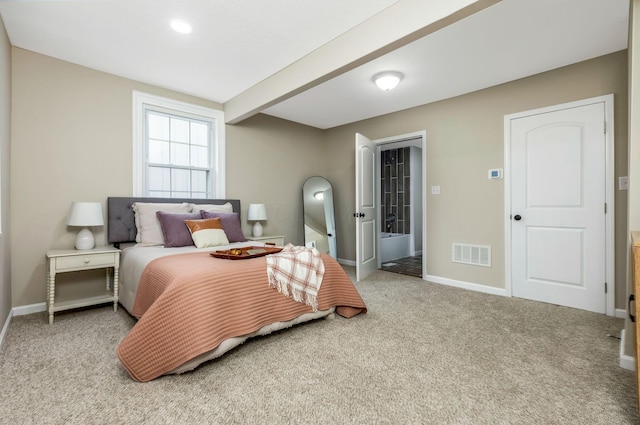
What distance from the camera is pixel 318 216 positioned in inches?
200

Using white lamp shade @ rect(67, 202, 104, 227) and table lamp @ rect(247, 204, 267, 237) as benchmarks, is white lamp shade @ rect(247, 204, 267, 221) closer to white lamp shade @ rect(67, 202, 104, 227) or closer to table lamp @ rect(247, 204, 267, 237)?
table lamp @ rect(247, 204, 267, 237)

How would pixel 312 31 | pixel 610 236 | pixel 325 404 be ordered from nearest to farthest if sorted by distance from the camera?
pixel 325 404
pixel 312 31
pixel 610 236

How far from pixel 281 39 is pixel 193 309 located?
230cm

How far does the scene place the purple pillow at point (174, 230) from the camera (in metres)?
3.03

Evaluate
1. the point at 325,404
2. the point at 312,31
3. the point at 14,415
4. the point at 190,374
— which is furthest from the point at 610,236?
the point at 14,415

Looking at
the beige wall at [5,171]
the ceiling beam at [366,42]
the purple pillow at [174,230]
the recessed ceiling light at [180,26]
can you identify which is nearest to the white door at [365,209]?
the ceiling beam at [366,42]

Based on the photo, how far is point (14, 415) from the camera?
1456 millimetres

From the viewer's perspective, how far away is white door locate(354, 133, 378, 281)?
4.02 meters

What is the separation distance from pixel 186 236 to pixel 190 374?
5.21 ft

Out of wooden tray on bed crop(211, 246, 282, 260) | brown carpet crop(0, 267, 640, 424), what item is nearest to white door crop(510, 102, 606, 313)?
brown carpet crop(0, 267, 640, 424)

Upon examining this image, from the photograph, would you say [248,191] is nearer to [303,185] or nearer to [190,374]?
[303,185]

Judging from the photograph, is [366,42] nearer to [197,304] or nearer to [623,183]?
[197,304]

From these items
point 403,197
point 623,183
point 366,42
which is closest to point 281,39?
point 366,42

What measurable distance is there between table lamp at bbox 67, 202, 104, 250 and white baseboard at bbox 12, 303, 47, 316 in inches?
26.8
